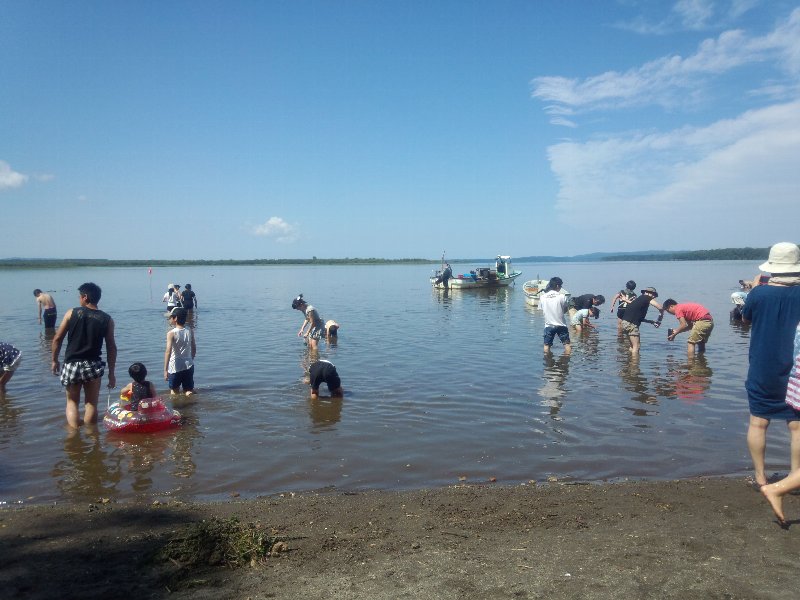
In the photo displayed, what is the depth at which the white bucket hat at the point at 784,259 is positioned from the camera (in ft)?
16.0

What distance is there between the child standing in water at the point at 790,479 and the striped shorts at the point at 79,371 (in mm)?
7961

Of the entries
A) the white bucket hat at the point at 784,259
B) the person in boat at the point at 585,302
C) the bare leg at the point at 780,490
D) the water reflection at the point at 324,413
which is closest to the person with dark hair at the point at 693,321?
the person in boat at the point at 585,302

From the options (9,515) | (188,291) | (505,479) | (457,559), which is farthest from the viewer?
(188,291)

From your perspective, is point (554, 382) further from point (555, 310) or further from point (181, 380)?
point (181, 380)

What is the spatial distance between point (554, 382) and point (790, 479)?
6934mm

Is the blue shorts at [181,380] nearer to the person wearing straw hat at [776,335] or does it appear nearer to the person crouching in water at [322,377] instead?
the person crouching in water at [322,377]

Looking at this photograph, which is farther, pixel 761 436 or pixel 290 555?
pixel 761 436

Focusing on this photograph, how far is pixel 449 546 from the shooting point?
436cm

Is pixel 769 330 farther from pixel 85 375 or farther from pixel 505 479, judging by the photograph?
pixel 85 375

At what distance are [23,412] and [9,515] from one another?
504cm

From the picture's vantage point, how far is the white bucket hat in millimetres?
4867

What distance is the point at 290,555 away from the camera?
13.8 feet

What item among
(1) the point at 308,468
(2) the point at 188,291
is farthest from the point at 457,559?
(2) the point at 188,291

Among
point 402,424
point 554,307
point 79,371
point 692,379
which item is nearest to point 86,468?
point 79,371
